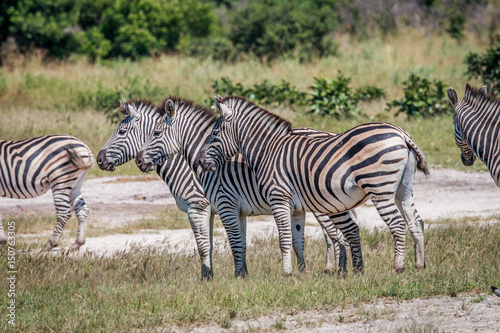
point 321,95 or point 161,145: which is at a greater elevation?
point 321,95

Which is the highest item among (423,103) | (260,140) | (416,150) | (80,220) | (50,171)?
(423,103)

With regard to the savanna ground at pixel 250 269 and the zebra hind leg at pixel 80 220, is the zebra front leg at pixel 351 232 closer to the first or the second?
the savanna ground at pixel 250 269

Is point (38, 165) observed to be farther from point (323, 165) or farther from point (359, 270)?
point (359, 270)

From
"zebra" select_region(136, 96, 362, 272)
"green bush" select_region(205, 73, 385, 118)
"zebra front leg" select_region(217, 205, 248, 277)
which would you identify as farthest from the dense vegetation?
"zebra front leg" select_region(217, 205, 248, 277)

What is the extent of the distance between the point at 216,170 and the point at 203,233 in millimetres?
760

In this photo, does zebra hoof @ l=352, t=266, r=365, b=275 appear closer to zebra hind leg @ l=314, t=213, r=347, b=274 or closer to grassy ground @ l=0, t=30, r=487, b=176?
zebra hind leg @ l=314, t=213, r=347, b=274

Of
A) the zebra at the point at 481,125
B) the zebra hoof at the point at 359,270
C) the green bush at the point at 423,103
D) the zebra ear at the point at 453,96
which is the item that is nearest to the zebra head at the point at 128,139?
the zebra hoof at the point at 359,270

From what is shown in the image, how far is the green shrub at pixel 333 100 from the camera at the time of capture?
54.6 feet

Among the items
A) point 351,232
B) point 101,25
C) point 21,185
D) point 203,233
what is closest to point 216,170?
point 203,233

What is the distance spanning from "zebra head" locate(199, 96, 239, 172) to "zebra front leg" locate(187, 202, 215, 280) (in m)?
0.61

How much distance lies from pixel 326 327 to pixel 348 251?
109 inches

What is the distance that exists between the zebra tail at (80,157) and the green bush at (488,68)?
43.0 ft

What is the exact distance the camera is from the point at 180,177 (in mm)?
7148

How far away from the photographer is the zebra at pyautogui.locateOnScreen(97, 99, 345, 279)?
687 centimetres
